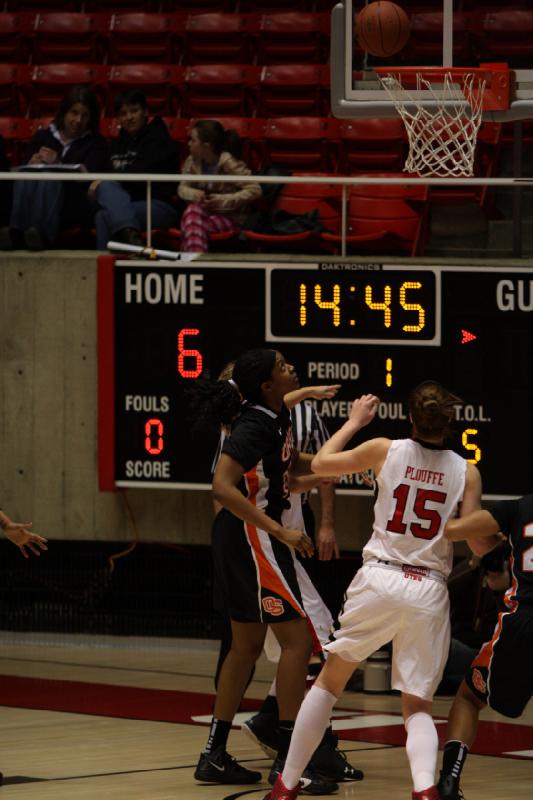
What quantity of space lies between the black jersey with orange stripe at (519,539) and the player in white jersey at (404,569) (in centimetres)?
14

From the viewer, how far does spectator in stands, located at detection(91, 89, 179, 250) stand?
1116 cm

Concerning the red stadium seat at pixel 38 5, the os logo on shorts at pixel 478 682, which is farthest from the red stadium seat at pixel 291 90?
the os logo on shorts at pixel 478 682

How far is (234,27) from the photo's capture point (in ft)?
47.5

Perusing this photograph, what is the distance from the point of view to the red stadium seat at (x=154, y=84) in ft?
46.9

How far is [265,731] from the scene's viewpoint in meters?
7.41

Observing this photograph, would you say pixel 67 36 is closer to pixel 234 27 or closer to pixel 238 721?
pixel 234 27

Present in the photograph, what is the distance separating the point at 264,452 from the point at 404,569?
0.93 metres

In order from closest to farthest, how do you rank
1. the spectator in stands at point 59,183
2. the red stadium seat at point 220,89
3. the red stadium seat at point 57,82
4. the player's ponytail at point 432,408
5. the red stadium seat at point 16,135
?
the player's ponytail at point 432,408, the spectator in stands at point 59,183, the red stadium seat at point 16,135, the red stadium seat at point 220,89, the red stadium seat at point 57,82

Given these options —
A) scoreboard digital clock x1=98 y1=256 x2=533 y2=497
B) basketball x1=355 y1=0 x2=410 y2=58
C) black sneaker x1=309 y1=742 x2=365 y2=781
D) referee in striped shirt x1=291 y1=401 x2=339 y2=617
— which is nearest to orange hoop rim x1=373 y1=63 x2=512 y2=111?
basketball x1=355 y1=0 x2=410 y2=58

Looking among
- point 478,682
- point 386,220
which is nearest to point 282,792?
point 478,682

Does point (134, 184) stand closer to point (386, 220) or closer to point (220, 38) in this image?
point (386, 220)

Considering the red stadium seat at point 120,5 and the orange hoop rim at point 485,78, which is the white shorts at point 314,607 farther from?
the red stadium seat at point 120,5

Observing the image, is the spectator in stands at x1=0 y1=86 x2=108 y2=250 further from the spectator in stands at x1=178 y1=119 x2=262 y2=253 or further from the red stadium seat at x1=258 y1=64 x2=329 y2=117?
the red stadium seat at x1=258 y1=64 x2=329 y2=117

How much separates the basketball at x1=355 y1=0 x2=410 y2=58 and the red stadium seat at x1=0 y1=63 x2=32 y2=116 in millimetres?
5551
